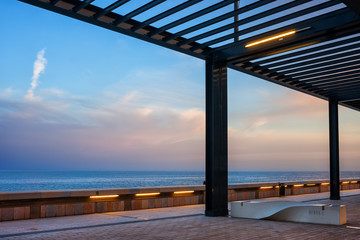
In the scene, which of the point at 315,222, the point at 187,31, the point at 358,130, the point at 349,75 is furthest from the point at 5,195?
the point at 358,130

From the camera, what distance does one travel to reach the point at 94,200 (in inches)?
399

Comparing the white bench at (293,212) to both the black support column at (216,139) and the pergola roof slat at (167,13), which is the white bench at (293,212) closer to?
the black support column at (216,139)

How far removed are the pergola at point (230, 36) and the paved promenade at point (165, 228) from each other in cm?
140

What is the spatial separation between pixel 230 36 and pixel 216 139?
8.52ft

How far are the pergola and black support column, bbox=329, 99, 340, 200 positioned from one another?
2.60 metres

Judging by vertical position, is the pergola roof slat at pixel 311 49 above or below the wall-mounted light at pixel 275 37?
below

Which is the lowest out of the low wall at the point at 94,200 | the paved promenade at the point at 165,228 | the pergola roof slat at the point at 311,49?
the paved promenade at the point at 165,228

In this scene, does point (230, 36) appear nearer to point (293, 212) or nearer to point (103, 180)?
point (293, 212)

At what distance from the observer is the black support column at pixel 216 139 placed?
391 inches

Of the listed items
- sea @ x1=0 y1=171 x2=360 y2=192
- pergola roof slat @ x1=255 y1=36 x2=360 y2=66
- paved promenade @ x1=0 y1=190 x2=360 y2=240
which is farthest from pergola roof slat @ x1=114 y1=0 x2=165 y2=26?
sea @ x1=0 y1=171 x2=360 y2=192

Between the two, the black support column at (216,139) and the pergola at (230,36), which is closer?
the pergola at (230,36)

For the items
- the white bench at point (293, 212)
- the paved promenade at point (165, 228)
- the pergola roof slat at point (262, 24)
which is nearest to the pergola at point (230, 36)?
the pergola roof slat at point (262, 24)

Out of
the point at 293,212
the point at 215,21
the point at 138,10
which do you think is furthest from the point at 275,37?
the point at 293,212

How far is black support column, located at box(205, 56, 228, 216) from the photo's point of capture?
9.92 metres
